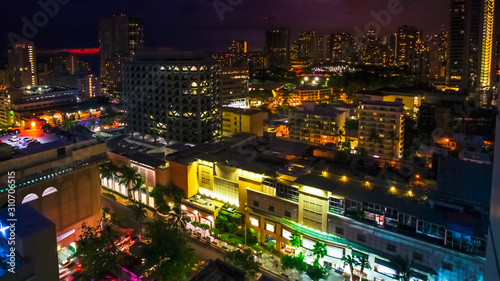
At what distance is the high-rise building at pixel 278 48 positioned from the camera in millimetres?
64812

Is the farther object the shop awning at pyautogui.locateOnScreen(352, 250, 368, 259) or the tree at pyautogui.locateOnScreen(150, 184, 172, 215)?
the tree at pyautogui.locateOnScreen(150, 184, 172, 215)

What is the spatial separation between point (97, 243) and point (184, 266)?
2505mm

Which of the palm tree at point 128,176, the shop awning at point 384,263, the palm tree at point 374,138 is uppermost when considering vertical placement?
the palm tree at point 374,138

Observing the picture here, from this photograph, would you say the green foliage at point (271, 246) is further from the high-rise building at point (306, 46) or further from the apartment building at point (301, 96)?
the high-rise building at point (306, 46)

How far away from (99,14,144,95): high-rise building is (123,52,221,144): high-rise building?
31335 millimetres

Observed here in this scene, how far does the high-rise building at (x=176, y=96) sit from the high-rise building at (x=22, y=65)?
96.2 feet

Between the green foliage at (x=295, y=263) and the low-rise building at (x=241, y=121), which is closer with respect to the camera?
the green foliage at (x=295, y=263)

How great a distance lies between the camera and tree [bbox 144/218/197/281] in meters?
10.1

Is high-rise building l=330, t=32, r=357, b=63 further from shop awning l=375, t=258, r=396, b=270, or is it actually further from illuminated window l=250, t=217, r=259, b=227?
shop awning l=375, t=258, r=396, b=270

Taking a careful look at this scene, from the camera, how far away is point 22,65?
147 feet

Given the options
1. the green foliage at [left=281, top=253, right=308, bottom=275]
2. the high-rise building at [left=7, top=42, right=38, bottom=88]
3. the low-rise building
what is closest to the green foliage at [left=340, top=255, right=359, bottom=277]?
the green foliage at [left=281, top=253, right=308, bottom=275]

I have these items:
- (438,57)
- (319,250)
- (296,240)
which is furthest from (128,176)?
(438,57)

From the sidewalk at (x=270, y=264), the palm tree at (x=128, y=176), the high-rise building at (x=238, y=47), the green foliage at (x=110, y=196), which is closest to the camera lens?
the sidewalk at (x=270, y=264)

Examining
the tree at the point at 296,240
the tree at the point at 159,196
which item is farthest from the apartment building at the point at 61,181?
the tree at the point at 296,240
